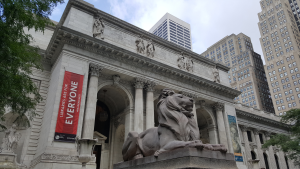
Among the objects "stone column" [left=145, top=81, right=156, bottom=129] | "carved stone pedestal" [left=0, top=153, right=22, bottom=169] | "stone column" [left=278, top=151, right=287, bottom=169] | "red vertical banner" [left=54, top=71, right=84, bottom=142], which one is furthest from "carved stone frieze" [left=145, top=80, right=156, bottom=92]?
"stone column" [left=278, top=151, right=287, bottom=169]

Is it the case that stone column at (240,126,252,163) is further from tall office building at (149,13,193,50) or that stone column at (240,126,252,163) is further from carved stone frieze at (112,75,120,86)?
tall office building at (149,13,193,50)

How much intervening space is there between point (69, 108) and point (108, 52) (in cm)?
739

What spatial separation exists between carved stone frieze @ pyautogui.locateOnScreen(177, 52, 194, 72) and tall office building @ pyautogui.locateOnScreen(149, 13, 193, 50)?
441 feet

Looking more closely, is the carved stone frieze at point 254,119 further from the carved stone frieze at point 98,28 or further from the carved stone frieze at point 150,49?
the carved stone frieze at point 98,28

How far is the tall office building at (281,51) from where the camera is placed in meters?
82.9

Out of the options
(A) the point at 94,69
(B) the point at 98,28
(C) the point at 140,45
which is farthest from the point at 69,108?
(C) the point at 140,45

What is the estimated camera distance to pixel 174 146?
598 cm

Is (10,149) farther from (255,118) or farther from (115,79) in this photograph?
(255,118)

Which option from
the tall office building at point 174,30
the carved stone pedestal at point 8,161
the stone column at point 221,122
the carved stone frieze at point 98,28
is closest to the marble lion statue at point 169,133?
the carved stone pedestal at point 8,161

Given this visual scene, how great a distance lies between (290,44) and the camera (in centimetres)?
8794

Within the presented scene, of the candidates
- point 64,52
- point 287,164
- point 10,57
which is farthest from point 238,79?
point 10,57

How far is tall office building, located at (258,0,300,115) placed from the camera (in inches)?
3263

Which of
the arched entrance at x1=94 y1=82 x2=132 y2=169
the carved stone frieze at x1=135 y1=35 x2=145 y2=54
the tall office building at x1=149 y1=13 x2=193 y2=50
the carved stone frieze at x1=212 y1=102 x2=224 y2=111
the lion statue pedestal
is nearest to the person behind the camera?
the lion statue pedestal

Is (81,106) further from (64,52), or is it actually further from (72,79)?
(64,52)
